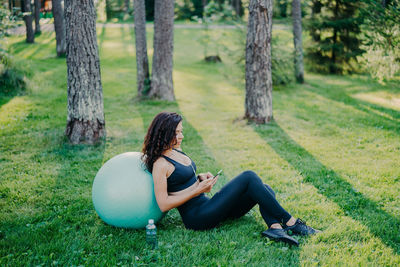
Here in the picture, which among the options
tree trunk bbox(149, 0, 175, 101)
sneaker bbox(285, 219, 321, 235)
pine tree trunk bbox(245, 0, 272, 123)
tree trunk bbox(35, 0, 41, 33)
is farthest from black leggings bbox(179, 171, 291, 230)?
tree trunk bbox(35, 0, 41, 33)

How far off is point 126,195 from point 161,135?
77 centimetres

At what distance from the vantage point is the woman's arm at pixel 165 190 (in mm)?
3818

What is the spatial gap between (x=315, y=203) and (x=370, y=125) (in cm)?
486

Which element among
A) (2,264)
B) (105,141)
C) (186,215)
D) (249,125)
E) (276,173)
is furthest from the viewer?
(249,125)

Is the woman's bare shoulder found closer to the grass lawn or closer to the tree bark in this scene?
the grass lawn

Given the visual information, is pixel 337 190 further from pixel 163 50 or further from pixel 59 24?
pixel 59 24

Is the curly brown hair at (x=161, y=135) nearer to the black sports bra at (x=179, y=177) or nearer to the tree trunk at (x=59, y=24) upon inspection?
the black sports bra at (x=179, y=177)

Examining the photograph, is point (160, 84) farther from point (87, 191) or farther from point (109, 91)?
point (87, 191)

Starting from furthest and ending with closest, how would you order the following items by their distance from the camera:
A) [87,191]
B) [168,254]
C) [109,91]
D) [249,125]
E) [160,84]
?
[109,91], [160,84], [249,125], [87,191], [168,254]

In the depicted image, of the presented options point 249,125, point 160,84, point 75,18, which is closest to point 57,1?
point 160,84

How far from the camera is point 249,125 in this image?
8656 millimetres

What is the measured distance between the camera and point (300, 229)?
4.05 meters

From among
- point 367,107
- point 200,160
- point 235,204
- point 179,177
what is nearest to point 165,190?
→ point 179,177

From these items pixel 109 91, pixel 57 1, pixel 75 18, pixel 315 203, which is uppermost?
pixel 57 1
